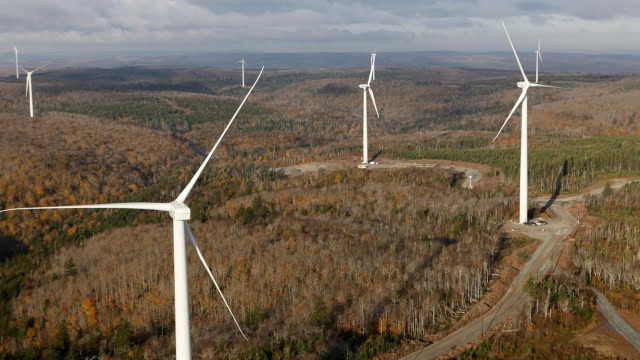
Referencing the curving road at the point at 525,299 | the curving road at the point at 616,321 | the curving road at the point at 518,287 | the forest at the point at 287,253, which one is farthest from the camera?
the forest at the point at 287,253

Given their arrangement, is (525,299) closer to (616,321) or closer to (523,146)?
(616,321)

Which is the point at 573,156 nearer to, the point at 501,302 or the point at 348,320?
the point at 501,302

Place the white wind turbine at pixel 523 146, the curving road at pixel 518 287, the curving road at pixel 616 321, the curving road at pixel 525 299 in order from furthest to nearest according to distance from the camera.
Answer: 1. the white wind turbine at pixel 523 146
2. the curving road at pixel 616 321
3. the curving road at pixel 525 299
4. the curving road at pixel 518 287

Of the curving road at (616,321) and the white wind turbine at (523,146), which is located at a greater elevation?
the white wind turbine at (523,146)

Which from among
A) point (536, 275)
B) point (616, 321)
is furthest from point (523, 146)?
point (616, 321)

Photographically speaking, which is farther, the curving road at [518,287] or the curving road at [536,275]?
the curving road at [536,275]

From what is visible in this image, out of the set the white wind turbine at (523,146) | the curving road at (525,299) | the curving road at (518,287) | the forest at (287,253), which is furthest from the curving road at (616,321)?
the white wind turbine at (523,146)

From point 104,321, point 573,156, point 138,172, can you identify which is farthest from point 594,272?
point 138,172

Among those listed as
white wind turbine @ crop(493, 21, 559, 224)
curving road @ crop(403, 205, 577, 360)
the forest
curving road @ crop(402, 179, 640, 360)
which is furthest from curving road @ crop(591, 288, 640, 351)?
white wind turbine @ crop(493, 21, 559, 224)

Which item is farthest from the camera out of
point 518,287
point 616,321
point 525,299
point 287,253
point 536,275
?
point 287,253

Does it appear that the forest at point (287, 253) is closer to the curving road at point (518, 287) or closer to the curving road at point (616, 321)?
the curving road at point (616, 321)

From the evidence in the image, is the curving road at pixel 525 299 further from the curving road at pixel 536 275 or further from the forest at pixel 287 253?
the forest at pixel 287 253
